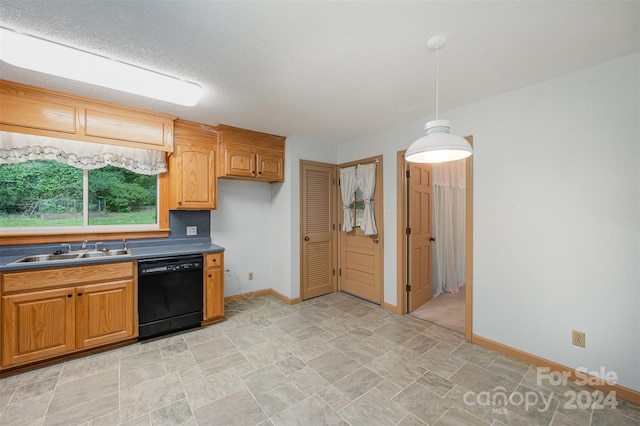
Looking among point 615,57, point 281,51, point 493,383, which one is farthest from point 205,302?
point 615,57

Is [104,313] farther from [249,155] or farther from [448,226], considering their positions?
[448,226]

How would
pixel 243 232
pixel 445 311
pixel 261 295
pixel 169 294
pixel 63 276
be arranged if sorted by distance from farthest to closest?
pixel 261 295 → pixel 243 232 → pixel 445 311 → pixel 169 294 → pixel 63 276

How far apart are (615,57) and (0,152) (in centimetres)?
528

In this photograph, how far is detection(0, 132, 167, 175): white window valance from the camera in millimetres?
2449

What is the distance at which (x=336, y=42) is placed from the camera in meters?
1.75

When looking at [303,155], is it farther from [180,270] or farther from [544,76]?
[544,76]

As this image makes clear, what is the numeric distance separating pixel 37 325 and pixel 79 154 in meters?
1.71

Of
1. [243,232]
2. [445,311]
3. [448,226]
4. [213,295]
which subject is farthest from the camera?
[448,226]

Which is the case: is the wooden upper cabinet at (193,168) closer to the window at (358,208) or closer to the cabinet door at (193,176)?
the cabinet door at (193,176)

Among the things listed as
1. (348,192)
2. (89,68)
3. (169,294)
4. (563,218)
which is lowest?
(169,294)

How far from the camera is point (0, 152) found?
7.85 ft

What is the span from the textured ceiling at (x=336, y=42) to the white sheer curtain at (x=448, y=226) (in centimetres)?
194

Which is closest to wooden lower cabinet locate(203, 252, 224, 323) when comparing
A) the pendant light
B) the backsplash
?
the backsplash

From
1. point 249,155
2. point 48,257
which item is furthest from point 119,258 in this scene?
point 249,155
